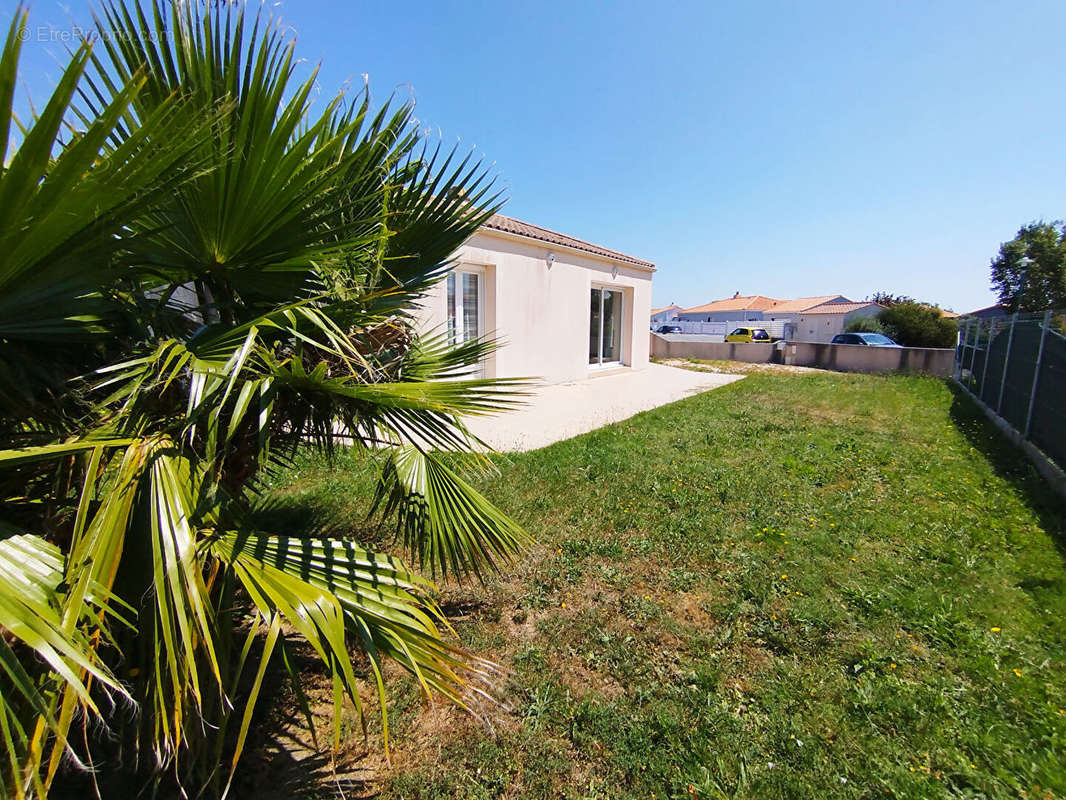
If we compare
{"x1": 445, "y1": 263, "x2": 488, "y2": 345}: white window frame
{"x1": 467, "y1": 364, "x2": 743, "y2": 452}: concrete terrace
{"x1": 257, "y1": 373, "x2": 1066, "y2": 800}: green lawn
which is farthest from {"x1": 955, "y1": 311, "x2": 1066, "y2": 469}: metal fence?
{"x1": 445, "y1": 263, "x2": 488, "y2": 345}: white window frame

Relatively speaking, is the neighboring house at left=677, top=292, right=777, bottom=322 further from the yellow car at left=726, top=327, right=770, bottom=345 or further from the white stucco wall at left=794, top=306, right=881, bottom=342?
the yellow car at left=726, top=327, right=770, bottom=345

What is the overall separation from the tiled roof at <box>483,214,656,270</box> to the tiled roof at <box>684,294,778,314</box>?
183 ft

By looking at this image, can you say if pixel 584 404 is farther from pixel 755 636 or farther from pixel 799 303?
pixel 799 303

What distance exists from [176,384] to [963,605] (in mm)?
4564

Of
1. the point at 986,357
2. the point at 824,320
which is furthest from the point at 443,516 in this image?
the point at 824,320

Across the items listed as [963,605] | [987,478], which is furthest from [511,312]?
[963,605]

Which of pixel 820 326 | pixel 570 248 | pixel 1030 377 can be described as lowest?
pixel 1030 377

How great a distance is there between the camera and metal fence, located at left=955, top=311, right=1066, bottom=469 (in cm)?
559

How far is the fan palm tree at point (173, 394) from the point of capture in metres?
1.23

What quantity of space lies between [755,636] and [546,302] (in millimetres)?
9105

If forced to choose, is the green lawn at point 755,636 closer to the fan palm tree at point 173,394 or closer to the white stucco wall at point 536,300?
the fan palm tree at point 173,394

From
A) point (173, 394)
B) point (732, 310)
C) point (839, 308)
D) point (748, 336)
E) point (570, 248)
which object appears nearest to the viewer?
point (173, 394)

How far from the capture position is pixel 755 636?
296cm

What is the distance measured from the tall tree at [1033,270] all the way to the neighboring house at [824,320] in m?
11.1
